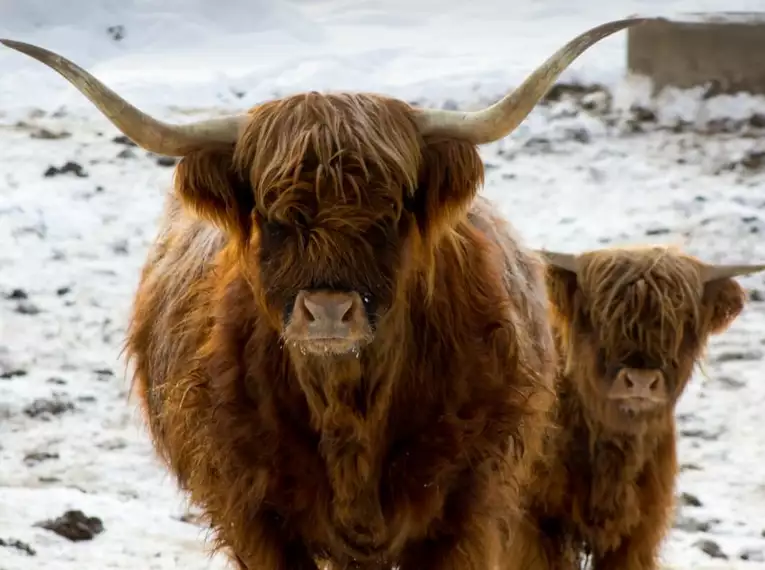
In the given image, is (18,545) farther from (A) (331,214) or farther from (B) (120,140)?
Result: (B) (120,140)

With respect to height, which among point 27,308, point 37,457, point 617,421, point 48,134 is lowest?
point 37,457

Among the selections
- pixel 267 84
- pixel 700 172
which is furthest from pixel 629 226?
pixel 267 84

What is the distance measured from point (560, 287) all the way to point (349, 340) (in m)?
1.92

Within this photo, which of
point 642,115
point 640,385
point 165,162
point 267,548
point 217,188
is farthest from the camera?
point 642,115

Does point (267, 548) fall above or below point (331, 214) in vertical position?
below

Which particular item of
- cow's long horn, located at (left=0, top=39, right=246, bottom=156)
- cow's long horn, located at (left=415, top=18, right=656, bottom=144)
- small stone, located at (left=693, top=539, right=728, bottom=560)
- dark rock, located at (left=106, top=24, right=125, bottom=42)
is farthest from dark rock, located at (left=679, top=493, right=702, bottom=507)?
dark rock, located at (left=106, top=24, right=125, bottom=42)

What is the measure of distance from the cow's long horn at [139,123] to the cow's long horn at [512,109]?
16.7 inches

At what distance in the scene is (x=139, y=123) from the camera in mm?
2891

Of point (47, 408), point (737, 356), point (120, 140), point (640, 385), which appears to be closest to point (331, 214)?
point (640, 385)

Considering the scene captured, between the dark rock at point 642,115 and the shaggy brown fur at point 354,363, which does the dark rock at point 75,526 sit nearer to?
the shaggy brown fur at point 354,363

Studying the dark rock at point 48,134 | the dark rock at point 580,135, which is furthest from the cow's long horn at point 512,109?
the dark rock at point 48,134

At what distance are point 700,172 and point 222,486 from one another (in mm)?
6186

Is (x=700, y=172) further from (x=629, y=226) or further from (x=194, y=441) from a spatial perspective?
(x=194, y=441)

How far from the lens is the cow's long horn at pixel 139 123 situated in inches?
109
